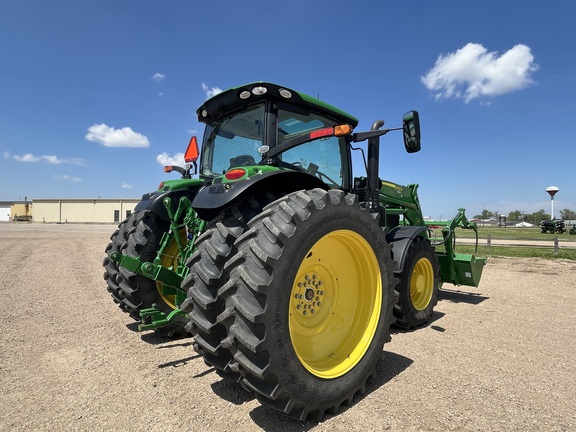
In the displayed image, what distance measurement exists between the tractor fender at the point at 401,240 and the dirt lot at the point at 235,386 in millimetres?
879

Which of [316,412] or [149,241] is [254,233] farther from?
[149,241]

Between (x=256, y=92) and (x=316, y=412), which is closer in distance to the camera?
(x=316, y=412)

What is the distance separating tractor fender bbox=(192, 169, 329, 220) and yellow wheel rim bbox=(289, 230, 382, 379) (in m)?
0.55

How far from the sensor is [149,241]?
3.69 meters

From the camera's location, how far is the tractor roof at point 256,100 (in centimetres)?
323

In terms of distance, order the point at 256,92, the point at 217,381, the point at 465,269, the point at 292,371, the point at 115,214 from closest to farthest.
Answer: the point at 292,371, the point at 217,381, the point at 256,92, the point at 465,269, the point at 115,214

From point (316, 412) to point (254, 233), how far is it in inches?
49.5

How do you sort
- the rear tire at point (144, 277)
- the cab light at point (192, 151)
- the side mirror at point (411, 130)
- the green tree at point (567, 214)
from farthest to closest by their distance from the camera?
the green tree at point (567, 214) < the cab light at point (192, 151) < the side mirror at point (411, 130) < the rear tire at point (144, 277)

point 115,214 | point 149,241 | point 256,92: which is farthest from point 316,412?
point 115,214

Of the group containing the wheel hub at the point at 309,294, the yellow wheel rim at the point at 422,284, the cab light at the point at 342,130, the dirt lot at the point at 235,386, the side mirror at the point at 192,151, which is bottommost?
the dirt lot at the point at 235,386

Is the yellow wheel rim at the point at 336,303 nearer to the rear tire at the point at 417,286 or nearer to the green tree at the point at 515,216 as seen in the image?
the rear tire at the point at 417,286

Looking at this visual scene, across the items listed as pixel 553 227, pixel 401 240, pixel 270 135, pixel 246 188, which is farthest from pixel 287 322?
pixel 553 227

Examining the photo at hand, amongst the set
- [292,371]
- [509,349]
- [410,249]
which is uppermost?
[410,249]

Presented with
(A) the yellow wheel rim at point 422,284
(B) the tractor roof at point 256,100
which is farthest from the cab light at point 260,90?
(A) the yellow wheel rim at point 422,284
